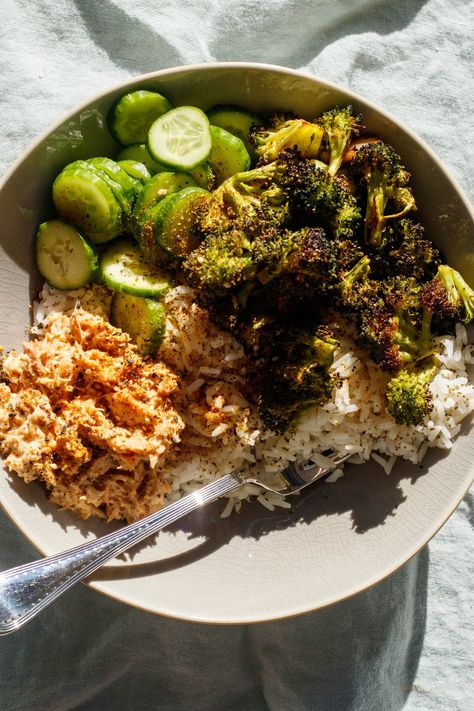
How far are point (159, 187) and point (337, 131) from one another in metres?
0.97

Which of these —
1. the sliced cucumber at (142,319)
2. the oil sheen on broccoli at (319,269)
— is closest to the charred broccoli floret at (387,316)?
the oil sheen on broccoli at (319,269)

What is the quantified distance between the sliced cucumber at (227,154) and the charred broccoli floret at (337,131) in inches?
17.0

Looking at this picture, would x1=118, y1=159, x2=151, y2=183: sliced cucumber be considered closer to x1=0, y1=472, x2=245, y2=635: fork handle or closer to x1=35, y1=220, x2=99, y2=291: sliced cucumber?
x1=35, y1=220, x2=99, y2=291: sliced cucumber

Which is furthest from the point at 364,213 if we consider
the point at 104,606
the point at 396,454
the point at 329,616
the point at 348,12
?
the point at 104,606

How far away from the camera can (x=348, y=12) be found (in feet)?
14.4

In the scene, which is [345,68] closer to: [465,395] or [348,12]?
[348,12]

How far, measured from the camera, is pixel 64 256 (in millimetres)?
3570

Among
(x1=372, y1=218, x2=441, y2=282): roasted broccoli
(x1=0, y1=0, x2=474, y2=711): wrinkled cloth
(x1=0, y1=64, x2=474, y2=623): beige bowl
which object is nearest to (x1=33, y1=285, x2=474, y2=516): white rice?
(x1=0, y1=64, x2=474, y2=623): beige bowl

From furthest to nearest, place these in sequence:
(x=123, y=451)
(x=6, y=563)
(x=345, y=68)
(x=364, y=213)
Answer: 1. (x=345, y=68)
2. (x=6, y=563)
3. (x=364, y=213)
4. (x=123, y=451)

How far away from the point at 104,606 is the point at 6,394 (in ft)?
5.05

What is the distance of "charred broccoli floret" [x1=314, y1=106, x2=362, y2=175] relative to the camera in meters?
3.52

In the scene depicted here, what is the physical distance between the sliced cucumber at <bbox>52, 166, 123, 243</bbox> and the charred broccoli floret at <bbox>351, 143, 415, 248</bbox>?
4.19ft

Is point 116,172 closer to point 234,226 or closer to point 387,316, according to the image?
point 234,226

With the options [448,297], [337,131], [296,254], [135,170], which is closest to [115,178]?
[135,170]
